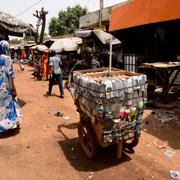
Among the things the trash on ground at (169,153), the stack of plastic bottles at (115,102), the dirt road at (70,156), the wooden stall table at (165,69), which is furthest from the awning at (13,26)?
the trash on ground at (169,153)

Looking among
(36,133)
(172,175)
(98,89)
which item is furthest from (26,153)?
(172,175)

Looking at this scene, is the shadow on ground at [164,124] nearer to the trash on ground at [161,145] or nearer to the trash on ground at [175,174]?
the trash on ground at [161,145]

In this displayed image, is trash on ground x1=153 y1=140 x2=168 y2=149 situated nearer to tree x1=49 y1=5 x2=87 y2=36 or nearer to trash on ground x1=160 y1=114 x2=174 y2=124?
trash on ground x1=160 y1=114 x2=174 y2=124

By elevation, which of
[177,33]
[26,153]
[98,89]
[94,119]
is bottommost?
[26,153]

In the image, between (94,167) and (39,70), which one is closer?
(94,167)

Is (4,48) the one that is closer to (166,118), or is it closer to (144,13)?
(166,118)

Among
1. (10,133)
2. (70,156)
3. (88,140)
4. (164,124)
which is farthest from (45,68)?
(88,140)

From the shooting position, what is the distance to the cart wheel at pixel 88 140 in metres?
4.50

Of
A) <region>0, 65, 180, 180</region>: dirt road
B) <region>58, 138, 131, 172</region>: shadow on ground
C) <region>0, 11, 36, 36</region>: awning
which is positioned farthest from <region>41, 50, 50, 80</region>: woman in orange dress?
<region>58, 138, 131, 172</region>: shadow on ground

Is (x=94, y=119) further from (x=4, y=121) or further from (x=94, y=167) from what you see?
(x=4, y=121)

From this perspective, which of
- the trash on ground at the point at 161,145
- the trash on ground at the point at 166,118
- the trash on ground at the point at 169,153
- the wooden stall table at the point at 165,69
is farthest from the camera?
the wooden stall table at the point at 165,69

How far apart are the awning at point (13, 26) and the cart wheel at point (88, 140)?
477 centimetres

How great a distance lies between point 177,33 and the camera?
10078mm

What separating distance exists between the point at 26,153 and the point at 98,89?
2.02 metres
